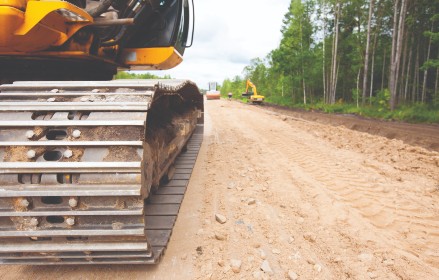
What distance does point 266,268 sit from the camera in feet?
6.14

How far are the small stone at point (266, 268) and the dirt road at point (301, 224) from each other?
1cm

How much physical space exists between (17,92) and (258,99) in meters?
25.9

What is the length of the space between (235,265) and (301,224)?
91cm

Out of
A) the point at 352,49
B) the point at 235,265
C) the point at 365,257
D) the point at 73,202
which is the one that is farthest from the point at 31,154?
the point at 352,49

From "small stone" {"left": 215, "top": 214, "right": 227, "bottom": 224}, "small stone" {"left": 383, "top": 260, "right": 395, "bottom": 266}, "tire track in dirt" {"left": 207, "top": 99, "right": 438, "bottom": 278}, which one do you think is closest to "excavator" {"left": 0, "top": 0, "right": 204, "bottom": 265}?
"small stone" {"left": 215, "top": 214, "right": 227, "bottom": 224}

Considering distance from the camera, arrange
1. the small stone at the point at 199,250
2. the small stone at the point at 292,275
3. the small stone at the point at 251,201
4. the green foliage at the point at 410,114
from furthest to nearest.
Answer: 1. the green foliage at the point at 410,114
2. the small stone at the point at 251,201
3. the small stone at the point at 199,250
4. the small stone at the point at 292,275

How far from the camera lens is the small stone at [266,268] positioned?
184cm

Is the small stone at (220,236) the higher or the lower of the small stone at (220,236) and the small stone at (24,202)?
the lower

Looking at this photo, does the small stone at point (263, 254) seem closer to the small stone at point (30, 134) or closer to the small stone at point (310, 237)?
the small stone at point (310, 237)

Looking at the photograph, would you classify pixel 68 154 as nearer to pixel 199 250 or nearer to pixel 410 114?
pixel 199 250

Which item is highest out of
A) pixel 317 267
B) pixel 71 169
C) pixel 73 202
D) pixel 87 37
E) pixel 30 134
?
pixel 87 37

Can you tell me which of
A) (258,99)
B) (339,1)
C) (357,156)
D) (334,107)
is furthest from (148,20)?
(339,1)

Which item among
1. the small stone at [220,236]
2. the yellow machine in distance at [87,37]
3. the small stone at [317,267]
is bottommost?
the small stone at [317,267]

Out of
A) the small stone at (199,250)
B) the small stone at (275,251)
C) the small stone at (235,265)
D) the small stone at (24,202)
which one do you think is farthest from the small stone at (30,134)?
the small stone at (275,251)
